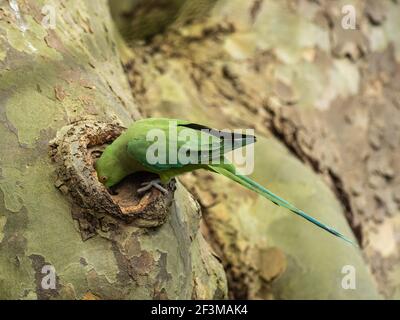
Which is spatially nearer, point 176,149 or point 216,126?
point 176,149

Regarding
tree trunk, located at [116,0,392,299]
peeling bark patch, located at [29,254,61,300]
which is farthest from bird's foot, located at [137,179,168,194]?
tree trunk, located at [116,0,392,299]

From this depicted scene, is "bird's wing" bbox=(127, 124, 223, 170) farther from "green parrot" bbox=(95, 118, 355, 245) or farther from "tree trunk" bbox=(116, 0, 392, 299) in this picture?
"tree trunk" bbox=(116, 0, 392, 299)

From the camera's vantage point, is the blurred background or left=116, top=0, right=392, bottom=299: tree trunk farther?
left=116, top=0, right=392, bottom=299: tree trunk

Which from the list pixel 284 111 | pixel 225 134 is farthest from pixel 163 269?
pixel 284 111

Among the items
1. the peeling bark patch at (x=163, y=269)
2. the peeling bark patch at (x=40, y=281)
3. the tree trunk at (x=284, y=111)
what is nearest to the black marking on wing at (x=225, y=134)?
the peeling bark patch at (x=163, y=269)

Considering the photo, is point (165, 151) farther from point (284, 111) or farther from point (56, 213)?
point (284, 111)

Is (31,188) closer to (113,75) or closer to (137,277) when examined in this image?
(137,277)

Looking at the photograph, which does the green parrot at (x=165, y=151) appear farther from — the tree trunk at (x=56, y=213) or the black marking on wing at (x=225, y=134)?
the tree trunk at (x=56, y=213)
